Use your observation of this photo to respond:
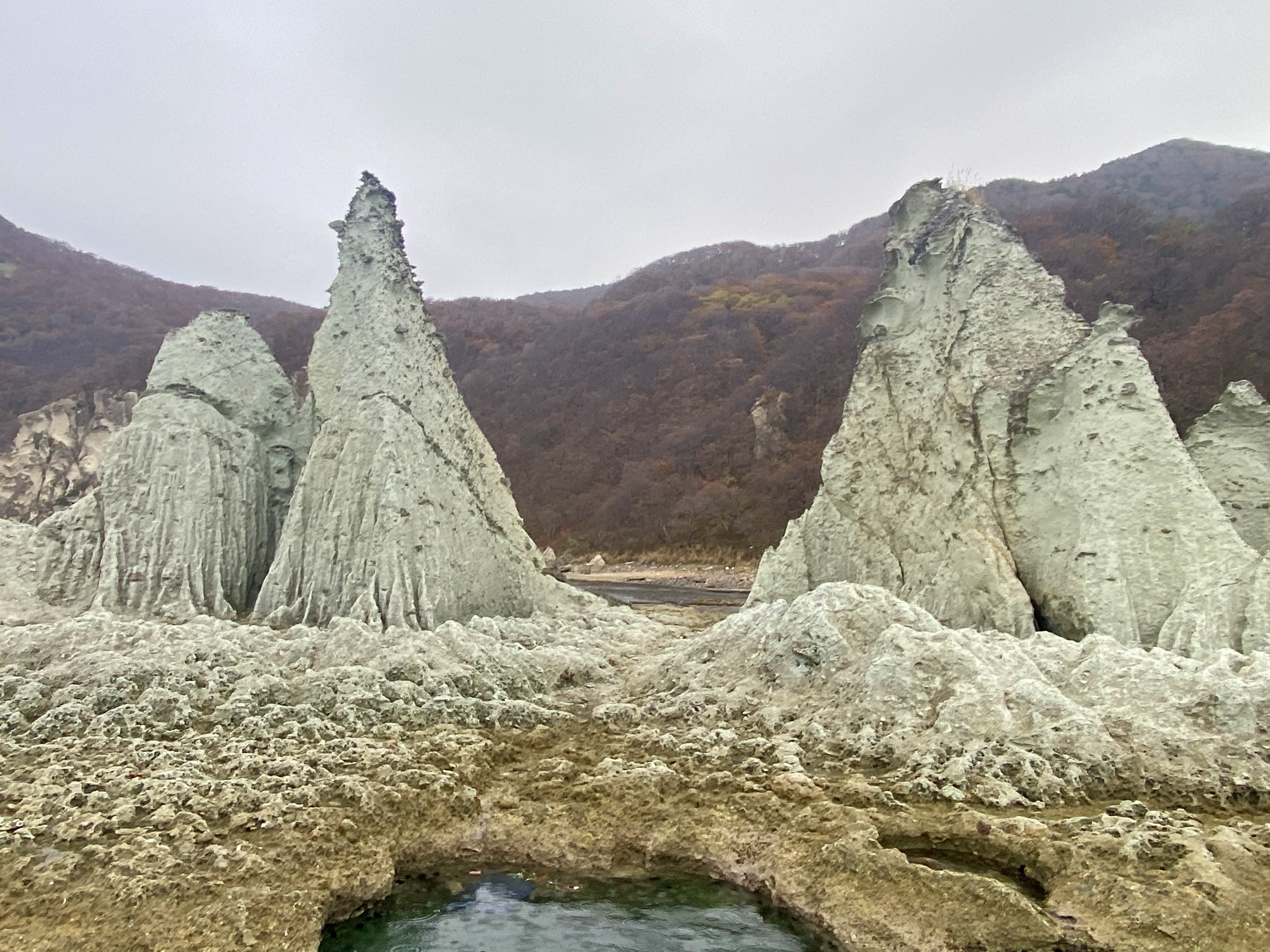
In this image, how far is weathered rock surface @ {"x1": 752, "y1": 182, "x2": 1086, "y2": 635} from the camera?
12.3m

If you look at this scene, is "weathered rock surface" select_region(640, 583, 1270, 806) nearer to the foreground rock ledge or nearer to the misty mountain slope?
the foreground rock ledge

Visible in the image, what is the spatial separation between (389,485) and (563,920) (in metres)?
8.35

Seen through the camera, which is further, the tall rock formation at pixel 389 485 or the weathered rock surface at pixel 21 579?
the tall rock formation at pixel 389 485

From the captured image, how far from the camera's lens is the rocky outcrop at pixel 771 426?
2125 inches

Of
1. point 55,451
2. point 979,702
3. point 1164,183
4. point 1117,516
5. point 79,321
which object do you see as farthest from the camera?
point 1164,183

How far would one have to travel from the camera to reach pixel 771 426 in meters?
55.2

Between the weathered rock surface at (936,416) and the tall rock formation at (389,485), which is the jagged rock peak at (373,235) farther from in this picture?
the weathered rock surface at (936,416)

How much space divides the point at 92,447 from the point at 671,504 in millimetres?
33922

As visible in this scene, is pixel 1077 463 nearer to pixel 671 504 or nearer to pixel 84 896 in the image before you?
pixel 84 896

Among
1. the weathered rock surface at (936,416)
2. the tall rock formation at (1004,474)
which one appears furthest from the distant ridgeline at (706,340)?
the tall rock formation at (1004,474)

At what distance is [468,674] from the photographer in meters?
10.1

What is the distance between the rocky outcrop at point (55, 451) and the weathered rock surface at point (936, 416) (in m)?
41.7

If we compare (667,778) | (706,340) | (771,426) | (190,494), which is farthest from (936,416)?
(706,340)

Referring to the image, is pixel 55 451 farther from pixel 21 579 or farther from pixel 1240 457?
pixel 1240 457
